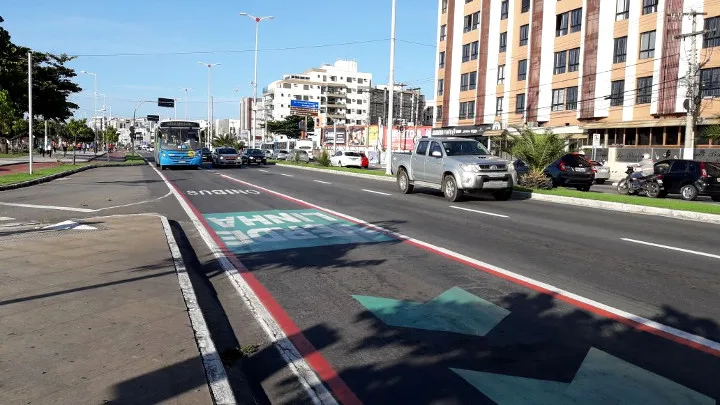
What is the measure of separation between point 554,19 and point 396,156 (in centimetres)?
3190

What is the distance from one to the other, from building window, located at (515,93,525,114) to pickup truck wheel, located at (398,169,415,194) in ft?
104

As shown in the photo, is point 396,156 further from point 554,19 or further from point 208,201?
point 554,19

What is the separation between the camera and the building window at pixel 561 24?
4456cm

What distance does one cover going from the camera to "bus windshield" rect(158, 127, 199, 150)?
37.0 m

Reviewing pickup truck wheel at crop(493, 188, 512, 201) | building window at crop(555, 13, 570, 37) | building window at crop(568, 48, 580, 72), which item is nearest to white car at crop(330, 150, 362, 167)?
building window at crop(568, 48, 580, 72)

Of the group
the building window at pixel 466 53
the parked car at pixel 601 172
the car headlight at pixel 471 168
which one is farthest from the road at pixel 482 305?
the building window at pixel 466 53

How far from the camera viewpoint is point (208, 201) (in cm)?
1641

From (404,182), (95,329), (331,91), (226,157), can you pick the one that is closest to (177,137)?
(226,157)

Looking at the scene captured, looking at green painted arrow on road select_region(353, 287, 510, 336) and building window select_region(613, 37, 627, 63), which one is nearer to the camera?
green painted arrow on road select_region(353, 287, 510, 336)

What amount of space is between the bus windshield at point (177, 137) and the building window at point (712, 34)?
3270 centimetres

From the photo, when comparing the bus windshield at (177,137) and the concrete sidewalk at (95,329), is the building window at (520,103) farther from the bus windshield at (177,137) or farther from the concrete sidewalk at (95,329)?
the concrete sidewalk at (95,329)

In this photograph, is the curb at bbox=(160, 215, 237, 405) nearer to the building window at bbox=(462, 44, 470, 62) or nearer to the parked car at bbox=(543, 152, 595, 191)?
the parked car at bbox=(543, 152, 595, 191)

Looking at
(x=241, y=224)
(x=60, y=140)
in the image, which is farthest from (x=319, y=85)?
(x=241, y=224)

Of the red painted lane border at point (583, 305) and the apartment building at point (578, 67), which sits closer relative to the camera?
the red painted lane border at point (583, 305)
